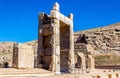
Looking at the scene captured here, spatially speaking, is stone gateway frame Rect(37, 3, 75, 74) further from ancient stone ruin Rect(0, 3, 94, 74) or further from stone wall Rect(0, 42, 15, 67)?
stone wall Rect(0, 42, 15, 67)

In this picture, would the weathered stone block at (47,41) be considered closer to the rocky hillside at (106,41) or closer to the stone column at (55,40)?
the stone column at (55,40)

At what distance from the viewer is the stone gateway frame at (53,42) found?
1611cm

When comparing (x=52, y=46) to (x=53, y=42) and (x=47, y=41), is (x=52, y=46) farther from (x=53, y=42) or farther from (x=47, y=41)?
(x=47, y=41)

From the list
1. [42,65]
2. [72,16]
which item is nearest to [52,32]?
[42,65]

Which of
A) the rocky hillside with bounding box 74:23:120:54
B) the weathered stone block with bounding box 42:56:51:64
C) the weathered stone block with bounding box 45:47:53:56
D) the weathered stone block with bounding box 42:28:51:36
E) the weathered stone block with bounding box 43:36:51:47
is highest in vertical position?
the rocky hillside with bounding box 74:23:120:54

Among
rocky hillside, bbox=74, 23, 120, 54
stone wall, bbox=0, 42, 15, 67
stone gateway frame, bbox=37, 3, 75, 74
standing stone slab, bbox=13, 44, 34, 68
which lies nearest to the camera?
stone gateway frame, bbox=37, 3, 75, 74

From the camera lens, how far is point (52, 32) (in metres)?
16.1

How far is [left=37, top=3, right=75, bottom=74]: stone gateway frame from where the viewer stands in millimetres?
16109

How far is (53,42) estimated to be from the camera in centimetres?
1614

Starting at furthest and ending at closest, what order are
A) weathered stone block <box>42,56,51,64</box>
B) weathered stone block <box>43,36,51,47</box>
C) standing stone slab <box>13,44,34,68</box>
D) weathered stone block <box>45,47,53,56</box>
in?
standing stone slab <box>13,44,34,68</box>, weathered stone block <box>43,36,51,47</box>, weathered stone block <box>42,56,51,64</box>, weathered stone block <box>45,47,53,56</box>

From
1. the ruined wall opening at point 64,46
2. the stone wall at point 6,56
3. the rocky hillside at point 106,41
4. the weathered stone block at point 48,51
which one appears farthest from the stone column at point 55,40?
the rocky hillside at point 106,41

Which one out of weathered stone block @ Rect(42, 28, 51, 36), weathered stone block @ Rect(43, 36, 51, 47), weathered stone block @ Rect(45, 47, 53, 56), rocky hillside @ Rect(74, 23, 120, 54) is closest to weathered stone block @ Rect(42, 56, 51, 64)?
weathered stone block @ Rect(45, 47, 53, 56)

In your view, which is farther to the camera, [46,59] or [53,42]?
[46,59]

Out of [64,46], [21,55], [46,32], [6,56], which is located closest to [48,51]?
[46,32]
